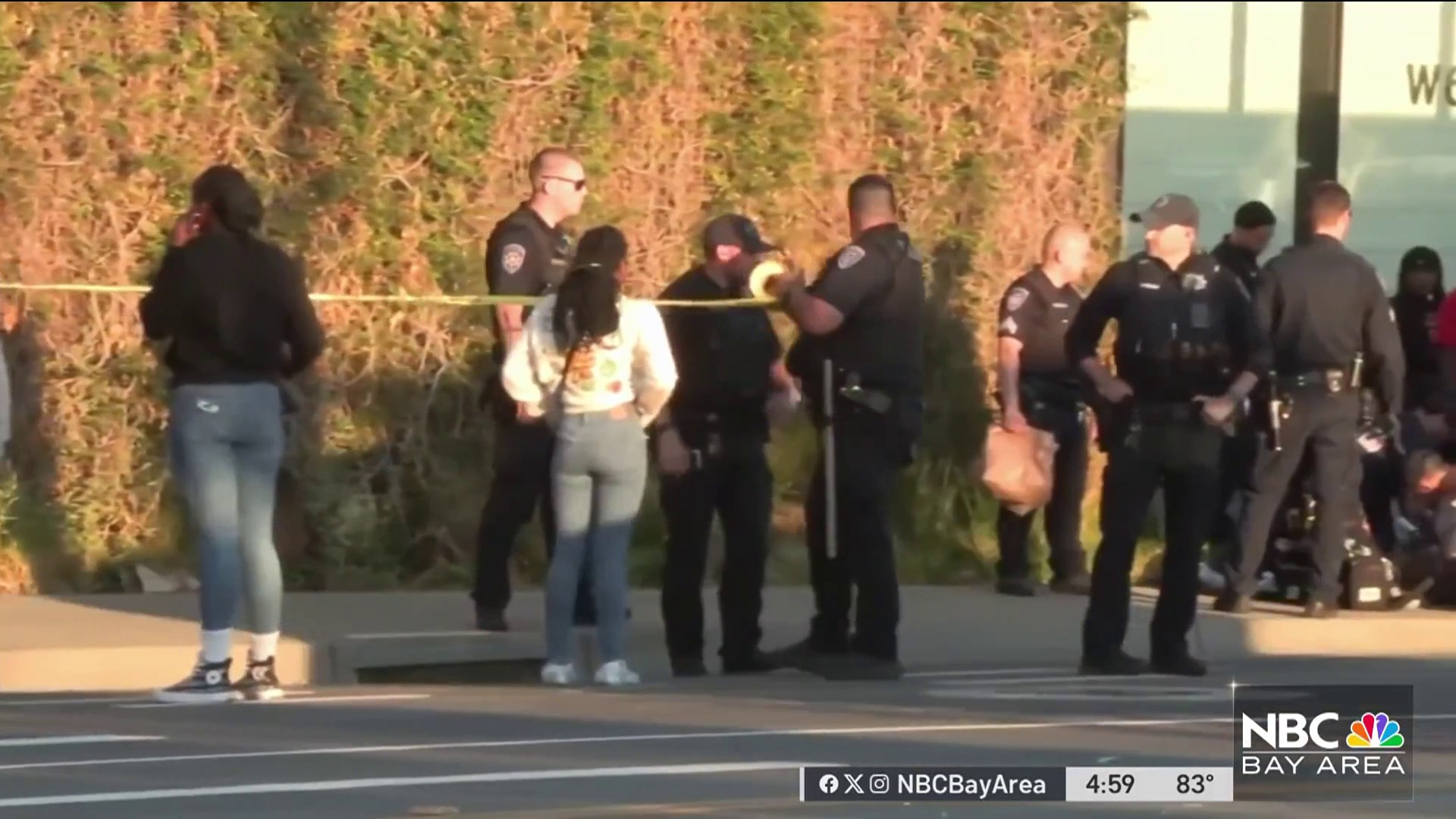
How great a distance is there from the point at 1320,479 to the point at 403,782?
18.3 ft

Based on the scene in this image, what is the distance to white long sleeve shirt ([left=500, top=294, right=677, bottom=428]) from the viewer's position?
33.4 ft

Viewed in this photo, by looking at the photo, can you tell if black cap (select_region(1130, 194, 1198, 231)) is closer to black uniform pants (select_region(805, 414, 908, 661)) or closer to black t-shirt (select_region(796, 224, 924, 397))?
black t-shirt (select_region(796, 224, 924, 397))

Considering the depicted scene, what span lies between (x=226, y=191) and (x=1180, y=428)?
11.5ft

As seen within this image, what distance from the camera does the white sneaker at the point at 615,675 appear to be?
10.4m

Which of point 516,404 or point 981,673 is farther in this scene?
point 981,673

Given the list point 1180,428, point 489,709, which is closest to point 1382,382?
point 1180,428

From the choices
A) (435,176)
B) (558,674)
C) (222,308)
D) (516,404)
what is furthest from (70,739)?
(435,176)

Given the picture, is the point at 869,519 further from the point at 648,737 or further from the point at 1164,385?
the point at 648,737

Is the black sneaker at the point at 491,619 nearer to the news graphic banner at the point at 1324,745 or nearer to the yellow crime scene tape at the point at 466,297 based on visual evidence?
the yellow crime scene tape at the point at 466,297

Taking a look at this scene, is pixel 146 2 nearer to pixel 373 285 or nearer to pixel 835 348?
pixel 373 285

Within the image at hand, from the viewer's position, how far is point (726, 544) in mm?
10891

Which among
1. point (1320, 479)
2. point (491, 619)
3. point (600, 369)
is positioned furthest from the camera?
point (1320, 479)

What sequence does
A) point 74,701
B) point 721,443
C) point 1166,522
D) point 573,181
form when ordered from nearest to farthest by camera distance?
1. point 74,701
2. point 721,443
3. point 1166,522
4. point 573,181

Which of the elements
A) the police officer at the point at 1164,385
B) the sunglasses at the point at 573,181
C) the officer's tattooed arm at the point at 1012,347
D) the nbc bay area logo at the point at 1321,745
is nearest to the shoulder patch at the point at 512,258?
the sunglasses at the point at 573,181
